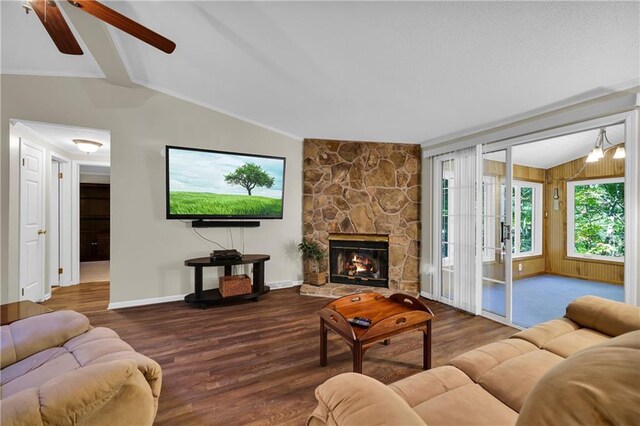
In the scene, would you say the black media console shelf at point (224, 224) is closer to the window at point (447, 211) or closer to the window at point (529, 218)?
the window at point (447, 211)

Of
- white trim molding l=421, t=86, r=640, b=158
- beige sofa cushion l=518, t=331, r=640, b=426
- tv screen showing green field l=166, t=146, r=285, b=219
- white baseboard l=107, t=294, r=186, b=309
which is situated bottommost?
white baseboard l=107, t=294, r=186, b=309

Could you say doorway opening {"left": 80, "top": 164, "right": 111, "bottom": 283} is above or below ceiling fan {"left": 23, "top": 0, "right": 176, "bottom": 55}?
below

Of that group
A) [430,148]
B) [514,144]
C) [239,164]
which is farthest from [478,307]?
[239,164]

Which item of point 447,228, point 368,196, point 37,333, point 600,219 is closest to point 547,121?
point 447,228

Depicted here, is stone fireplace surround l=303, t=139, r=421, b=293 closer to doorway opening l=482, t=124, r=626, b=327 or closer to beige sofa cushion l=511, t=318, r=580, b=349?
doorway opening l=482, t=124, r=626, b=327

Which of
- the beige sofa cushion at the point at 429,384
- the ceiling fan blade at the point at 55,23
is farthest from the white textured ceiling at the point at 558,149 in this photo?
the ceiling fan blade at the point at 55,23

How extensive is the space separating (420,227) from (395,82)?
7.60ft

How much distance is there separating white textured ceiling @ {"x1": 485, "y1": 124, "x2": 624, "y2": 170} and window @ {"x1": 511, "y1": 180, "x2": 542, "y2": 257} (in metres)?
0.47

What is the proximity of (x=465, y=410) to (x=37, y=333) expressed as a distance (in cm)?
228

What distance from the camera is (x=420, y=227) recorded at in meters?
4.11

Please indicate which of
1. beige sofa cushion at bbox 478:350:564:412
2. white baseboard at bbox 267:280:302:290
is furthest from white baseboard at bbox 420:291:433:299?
beige sofa cushion at bbox 478:350:564:412

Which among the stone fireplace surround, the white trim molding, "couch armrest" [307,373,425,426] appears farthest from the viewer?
the stone fireplace surround

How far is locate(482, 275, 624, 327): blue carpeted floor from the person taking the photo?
3.22 metres

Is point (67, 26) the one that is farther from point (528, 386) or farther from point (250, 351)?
point (528, 386)
